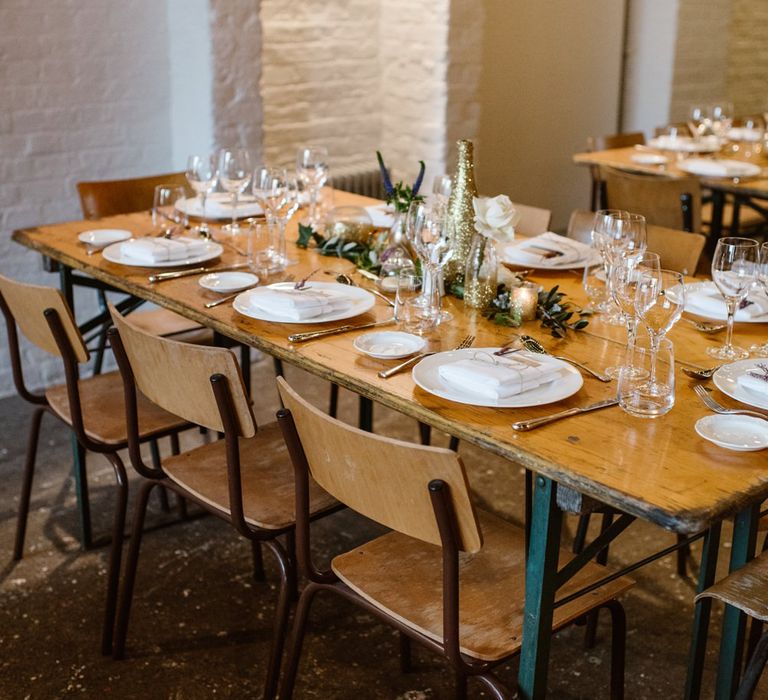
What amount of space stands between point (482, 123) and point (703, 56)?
1.53 metres

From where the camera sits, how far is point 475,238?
2289 mm

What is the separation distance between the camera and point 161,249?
8.78 feet

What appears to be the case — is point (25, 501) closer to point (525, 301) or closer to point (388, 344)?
point (388, 344)

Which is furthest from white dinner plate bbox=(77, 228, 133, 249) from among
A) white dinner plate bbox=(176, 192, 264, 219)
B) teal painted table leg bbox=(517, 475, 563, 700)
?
teal painted table leg bbox=(517, 475, 563, 700)

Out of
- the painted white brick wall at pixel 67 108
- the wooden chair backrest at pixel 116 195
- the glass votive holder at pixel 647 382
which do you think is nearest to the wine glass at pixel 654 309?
the glass votive holder at pixel 647 382

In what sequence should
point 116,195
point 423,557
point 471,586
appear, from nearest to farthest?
point 471,586
point 423,557
point 116,195

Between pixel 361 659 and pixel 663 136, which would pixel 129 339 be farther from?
pixel 663 136

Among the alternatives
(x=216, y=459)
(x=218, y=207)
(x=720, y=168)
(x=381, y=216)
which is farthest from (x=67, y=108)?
(x=720, y=168)

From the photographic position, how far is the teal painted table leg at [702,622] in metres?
1.89

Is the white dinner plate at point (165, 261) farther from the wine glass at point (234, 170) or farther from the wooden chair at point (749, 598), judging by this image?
the wooden chair at point (749, 598)

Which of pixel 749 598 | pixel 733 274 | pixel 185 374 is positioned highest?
pixel 733 274

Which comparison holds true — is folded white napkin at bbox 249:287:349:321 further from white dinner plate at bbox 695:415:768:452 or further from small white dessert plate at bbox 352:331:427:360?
white dinner plate at bbox 695:415:768:452

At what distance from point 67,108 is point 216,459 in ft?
6.93

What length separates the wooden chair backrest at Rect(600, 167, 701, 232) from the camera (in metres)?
3.66
